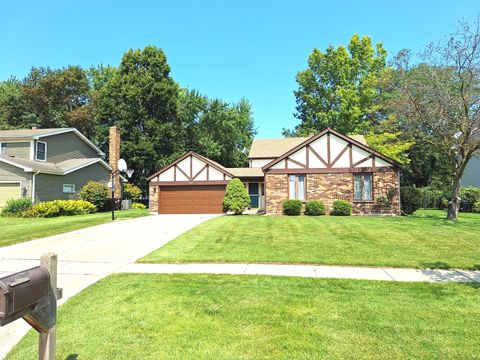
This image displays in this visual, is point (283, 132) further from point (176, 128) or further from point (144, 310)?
point (144, 310)

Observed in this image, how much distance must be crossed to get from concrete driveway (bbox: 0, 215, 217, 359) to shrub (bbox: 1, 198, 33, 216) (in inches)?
Result: 354

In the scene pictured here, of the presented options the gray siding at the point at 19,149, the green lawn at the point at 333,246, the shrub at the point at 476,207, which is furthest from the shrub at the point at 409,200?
the gray siding at the point at 19,149

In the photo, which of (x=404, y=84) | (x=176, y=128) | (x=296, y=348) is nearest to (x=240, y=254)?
(x=296, y=348)

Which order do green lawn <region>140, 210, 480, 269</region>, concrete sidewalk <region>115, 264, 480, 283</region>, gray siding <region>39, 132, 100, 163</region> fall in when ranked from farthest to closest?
1. gray siding <region>39, 132, 100, 163</region>
2. green lawn <region>140, 210, 480, 269</region>
3. concrete sidewalk <region>115, 264, 480, 283</region>

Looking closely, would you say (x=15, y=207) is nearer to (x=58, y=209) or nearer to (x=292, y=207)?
(x=58, y=209)

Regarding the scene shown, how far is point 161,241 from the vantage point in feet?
35.5

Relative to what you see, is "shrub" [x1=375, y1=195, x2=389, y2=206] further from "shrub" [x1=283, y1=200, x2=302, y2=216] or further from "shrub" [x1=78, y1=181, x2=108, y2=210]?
"shrub" [x1=78, y1=181, x2=108, y2=210]

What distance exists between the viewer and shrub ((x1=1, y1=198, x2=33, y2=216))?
64.8 ft

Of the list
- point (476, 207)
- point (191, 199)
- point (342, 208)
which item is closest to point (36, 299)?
point (342, 208)

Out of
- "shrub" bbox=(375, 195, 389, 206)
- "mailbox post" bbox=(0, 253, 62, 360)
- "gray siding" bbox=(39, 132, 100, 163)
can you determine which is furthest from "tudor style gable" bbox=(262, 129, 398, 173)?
"mailbox post" bbox=(0, 253, 62, 360)

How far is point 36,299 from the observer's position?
2.60 metres

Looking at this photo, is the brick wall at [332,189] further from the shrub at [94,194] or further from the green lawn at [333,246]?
the shrub at [94,194]

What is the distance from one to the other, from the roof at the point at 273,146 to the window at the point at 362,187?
8699mm

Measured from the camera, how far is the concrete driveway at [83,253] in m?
5.88
